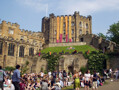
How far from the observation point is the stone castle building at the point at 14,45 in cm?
4196

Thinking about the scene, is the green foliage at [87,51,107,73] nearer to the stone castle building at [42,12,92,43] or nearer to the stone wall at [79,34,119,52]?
the stone wall at [79,34,119,52]

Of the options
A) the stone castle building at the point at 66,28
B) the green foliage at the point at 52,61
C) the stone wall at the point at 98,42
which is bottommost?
the green foliage at the point at 52,61

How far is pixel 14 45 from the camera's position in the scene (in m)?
44.5

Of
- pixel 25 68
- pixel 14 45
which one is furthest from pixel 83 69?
pixel 14 45

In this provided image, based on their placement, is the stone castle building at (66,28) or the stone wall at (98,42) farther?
the stone castle building at (66,28)

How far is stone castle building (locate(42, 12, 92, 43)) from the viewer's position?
59.7 metres

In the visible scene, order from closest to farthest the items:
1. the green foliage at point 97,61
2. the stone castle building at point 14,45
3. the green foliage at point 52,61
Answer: the green foliage at point 97,61 → the green foliage at point 52,61 → the stone castle building at point 14,45

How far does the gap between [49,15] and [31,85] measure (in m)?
50.2

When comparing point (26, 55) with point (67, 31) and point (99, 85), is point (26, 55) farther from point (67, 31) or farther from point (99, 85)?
point (99, 85)

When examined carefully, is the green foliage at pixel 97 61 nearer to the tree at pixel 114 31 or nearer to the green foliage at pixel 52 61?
the green foliage at pixel 52 61

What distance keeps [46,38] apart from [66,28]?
8.62 meters

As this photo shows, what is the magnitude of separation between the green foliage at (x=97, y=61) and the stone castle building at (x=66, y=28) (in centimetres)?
2368

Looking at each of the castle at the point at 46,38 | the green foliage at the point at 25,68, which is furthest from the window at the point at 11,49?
the green foliage at the point at 25,68

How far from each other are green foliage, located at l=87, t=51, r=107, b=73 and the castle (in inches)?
73.7
